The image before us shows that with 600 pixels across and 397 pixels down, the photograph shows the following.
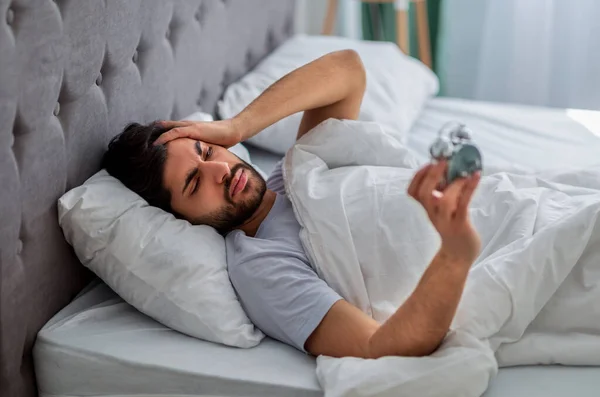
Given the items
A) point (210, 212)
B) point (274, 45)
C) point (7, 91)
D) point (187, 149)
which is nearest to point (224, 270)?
point (210, 212)

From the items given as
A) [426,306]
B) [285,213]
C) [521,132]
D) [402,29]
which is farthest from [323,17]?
[426,306]

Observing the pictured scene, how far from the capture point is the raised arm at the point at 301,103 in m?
1.62

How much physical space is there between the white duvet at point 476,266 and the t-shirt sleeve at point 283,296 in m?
0.06

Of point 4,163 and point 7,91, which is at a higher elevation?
point 7,91

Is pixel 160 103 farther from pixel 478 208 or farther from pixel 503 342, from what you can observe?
pixel 503 342

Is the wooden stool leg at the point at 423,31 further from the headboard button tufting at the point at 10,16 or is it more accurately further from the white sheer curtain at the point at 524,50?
the headboard button tufting at the point at 10,16

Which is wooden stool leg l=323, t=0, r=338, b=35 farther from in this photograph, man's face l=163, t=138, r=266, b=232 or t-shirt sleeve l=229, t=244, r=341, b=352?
t-shirt sleeve l=229, t=244, r=341, b=352

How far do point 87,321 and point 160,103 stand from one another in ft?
1.86

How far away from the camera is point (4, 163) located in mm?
1266

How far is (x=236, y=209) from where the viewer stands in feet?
5.08

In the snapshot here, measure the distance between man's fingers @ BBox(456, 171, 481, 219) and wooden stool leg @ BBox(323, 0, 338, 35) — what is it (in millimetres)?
2227

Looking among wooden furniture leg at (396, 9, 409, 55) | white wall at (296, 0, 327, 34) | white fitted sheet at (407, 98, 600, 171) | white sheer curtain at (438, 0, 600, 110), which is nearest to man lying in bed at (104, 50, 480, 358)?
white fitted sheet at (407, 98, 600, 171)

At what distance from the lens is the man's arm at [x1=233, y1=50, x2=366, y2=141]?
1714 mm

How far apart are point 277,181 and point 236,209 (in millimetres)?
226
